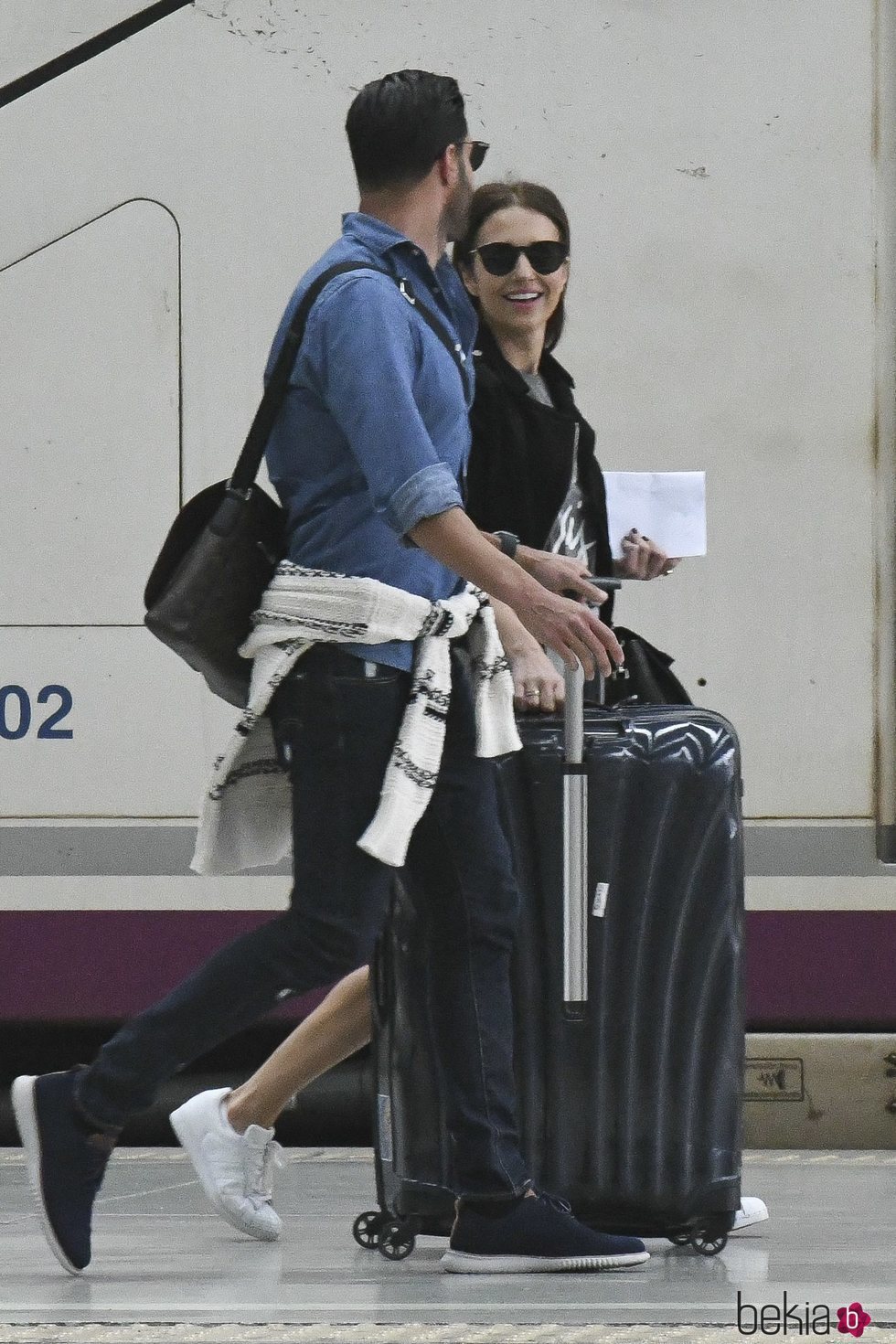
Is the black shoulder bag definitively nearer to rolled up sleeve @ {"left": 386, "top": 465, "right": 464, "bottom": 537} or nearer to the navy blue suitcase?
rolled up sleeve @ {"left": 386, "top": 465, "right": 464, "bottom": 537}

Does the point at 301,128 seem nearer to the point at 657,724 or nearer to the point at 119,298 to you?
the point at 119,298

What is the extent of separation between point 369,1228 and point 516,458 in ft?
3.51

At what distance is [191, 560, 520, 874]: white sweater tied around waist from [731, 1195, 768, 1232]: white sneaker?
2.64 ft

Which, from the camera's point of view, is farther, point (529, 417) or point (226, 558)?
point (529, 417)

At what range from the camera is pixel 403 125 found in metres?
2.69

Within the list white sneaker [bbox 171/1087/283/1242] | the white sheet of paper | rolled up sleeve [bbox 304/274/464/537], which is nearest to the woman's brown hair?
the white sheet of paper

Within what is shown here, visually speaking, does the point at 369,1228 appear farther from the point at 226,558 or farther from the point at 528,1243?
the point at 226,558

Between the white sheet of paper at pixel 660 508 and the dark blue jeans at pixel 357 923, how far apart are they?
58cm

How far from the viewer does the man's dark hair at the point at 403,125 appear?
2693mm

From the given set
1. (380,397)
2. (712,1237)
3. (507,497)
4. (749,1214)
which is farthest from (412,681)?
(749,1214)

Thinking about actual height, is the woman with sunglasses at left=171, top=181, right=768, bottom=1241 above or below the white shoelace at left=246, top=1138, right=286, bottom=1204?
above

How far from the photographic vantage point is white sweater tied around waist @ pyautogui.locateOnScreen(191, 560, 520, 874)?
8.51 feet

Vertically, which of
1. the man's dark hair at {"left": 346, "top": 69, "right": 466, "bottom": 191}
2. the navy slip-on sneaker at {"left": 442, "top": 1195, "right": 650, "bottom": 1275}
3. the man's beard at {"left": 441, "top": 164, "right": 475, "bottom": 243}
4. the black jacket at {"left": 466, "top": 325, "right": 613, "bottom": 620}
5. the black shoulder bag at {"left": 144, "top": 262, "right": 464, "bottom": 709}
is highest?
the man's dark hair at {"left": 346, "top": 69, "right": 466, "bottom": 191}

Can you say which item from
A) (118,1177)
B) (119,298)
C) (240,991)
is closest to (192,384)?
(119,298)
